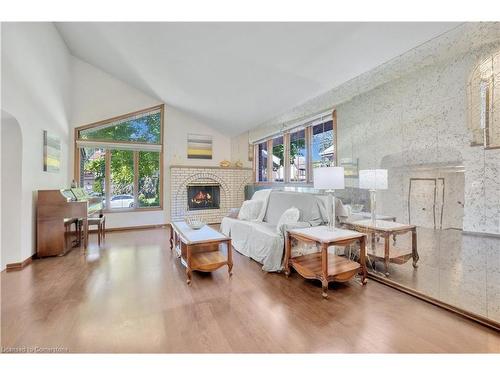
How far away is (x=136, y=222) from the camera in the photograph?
17.9ft

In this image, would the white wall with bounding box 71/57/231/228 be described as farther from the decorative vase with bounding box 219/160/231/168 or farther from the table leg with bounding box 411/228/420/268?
the table leg with bounding box 411/228/420/268

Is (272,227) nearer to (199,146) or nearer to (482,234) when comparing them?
(482,234)

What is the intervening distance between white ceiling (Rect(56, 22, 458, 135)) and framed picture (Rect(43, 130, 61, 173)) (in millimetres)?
1889

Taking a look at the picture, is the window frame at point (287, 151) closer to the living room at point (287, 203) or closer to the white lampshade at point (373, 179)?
the living room at point (287, 203)

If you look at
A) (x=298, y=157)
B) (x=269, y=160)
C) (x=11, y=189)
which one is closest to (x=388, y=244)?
(x=298, y=157)

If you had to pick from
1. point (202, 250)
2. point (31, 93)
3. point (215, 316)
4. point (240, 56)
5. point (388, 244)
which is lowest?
point (215, 316)

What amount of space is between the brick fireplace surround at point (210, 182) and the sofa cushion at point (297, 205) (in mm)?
2564

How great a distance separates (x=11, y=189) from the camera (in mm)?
2908

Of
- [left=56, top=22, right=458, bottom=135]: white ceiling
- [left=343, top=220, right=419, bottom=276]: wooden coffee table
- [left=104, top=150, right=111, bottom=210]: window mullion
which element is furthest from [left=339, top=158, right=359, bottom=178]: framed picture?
[left=104, top=150, right=111, bottom=210]: window mullion

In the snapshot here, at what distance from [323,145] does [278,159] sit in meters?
1.67

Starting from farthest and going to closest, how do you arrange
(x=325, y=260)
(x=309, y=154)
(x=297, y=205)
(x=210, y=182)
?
(x=210, y=182) < (x=309, y=154) < (x=297, y=205) < (x=325, y=260)

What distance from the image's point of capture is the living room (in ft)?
5.34
